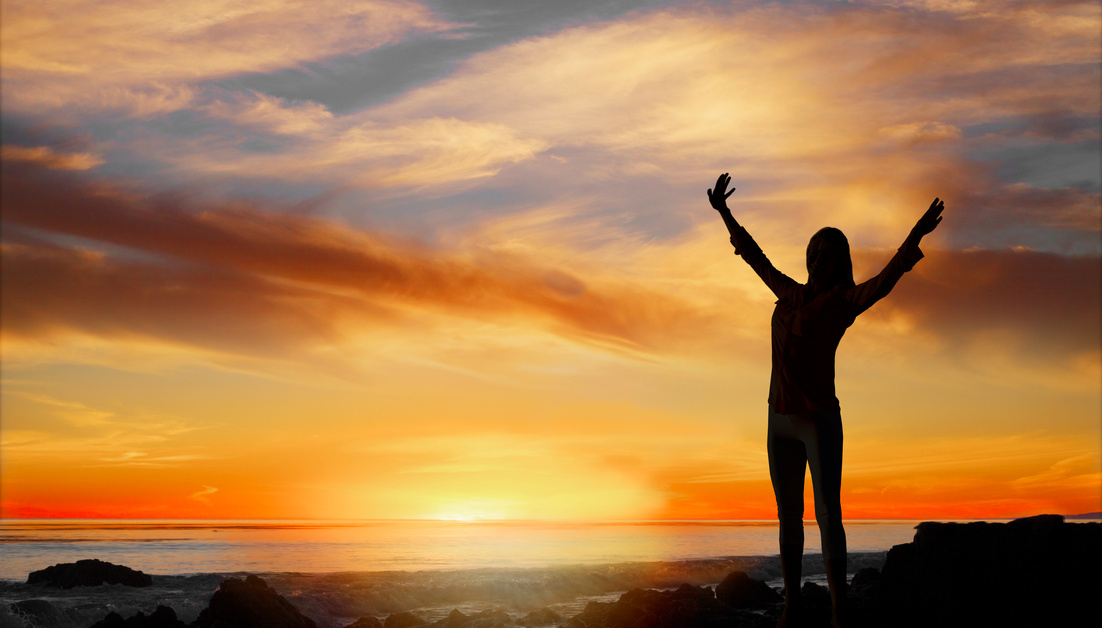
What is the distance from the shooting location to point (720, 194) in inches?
258

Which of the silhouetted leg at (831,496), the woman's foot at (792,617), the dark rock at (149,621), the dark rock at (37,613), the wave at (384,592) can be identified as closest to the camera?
the silhouetted leg at (831,496)

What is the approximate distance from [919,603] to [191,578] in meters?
26.2

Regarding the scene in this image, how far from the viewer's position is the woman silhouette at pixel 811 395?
5.86 m

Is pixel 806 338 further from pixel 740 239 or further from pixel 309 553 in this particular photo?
pixel 309 553

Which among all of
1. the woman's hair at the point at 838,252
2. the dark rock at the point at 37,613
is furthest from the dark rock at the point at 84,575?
the woman's hair at the point at 838,252

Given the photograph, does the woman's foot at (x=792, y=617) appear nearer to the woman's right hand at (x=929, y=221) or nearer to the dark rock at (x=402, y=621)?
the woman's right hand at (x=929, y=221)

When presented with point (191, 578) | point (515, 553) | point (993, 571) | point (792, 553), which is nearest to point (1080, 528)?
point (993, 571)

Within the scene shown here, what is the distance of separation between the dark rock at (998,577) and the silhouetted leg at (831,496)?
2248mm

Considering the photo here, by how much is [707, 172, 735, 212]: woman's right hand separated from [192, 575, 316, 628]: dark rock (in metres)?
12.4

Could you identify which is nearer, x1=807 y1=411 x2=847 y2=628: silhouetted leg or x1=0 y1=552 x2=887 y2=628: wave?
x1=807 y1=411 x2=847 y2=628: silhouetted leg

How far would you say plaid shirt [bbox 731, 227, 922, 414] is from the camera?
231 inches

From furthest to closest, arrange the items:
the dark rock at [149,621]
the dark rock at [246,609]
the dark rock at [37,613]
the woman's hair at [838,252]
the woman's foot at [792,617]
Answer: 1. the dark rock at [37,613]
2. the dark rock at [246,609]
3. the dark rock at [149,621]
4. the woman's foot at [792,617]
5. the woman's hair at [838,252]

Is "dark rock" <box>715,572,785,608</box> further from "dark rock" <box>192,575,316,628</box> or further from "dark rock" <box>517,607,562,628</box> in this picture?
"dark rock" <box>192,575,316,628</box>

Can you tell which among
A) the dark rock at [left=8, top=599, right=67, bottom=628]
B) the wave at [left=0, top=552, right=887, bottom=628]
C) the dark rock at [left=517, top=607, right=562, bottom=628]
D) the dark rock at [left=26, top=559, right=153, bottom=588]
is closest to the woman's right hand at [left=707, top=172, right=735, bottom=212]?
the dark rock at [left=517, top=607, right=562, bottom=628]
